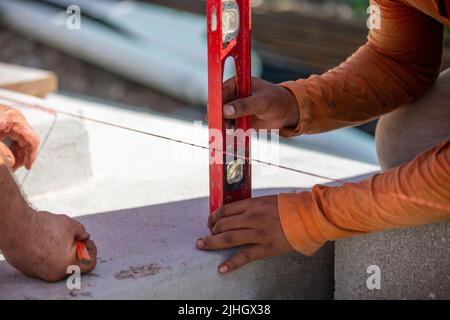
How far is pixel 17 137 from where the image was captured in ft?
6.78

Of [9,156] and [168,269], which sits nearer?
[168,269]

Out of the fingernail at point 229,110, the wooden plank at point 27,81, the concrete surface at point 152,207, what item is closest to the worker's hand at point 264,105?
the fingernail at point 229,110

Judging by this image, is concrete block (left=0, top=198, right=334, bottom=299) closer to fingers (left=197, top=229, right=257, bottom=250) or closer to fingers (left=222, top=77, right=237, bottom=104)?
fingers (left=197, top=229, right=257, bottom=250)

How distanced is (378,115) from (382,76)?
0.11 metres

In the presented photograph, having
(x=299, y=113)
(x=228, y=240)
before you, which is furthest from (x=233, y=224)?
(x=299, y=113)

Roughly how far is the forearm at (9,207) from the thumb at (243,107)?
49 centimetres

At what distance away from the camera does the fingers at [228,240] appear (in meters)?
1.84

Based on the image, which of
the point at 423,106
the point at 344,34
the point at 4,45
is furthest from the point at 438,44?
the point at 4,45

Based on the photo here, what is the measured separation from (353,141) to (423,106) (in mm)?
1731

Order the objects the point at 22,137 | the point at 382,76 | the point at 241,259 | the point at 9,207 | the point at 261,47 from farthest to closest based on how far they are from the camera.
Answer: the point at 261,47
the point at 382,76
the point at 22,137
the point at 241,259
the point at 9,207

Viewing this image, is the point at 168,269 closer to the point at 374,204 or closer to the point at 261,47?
the point at 374,204

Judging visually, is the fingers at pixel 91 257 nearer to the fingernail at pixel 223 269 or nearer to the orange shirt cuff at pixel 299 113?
the fingernail at pixel 223 269

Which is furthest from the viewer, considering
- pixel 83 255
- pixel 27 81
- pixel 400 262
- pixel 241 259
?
pixel 27 81
